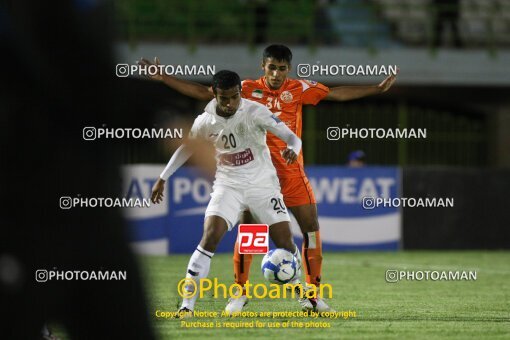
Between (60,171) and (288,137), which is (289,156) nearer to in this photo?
(288,137)

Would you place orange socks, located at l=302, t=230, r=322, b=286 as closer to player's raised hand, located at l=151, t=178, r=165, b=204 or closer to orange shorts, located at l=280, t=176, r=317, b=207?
orange shorts, located at l=280, t=176, r=317, b=207

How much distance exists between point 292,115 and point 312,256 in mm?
943

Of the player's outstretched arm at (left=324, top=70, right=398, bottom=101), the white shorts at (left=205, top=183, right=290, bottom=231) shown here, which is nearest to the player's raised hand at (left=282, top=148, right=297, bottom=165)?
the white shorts at (left=205, top=183, right=290, bottom=231)

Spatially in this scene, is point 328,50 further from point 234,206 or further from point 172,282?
point 234,206

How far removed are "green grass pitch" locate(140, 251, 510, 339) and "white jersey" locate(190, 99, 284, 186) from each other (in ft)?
2.81

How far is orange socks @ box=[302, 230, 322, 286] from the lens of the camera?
282 inches

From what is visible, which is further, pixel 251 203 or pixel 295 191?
pixel 295 191

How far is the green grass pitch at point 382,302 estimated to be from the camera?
19.5 ft

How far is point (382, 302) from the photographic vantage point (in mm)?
8109

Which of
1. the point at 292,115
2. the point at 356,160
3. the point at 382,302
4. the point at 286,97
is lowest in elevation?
the point at 382,302

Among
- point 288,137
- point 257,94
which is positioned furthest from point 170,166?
point 257,94

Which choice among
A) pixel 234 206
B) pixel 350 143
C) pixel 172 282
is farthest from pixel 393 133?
pixel 234 206

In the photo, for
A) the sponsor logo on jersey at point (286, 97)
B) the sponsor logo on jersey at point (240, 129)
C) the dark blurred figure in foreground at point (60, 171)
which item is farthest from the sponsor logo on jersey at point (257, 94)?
the dark blurred figure in foreground at point (60, 171)

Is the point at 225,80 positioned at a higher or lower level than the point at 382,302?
higher
